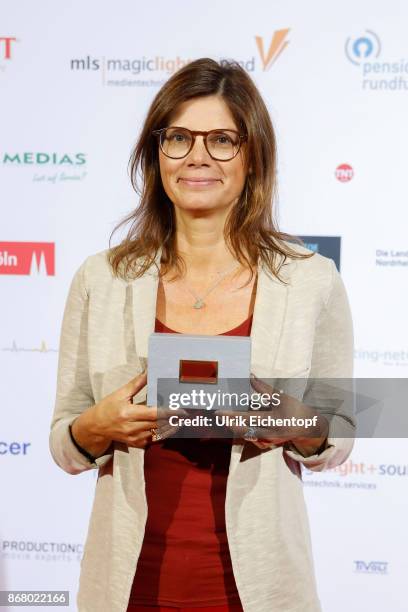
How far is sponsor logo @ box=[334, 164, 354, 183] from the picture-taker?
7.74 feet

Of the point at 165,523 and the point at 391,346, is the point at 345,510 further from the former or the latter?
the point at 165,523

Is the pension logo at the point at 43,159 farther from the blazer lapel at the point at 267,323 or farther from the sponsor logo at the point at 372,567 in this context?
the sponsor logo at the point at 372,567

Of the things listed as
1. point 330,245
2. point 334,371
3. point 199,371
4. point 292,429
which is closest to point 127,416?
point 199,371

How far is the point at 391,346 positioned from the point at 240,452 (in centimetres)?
132

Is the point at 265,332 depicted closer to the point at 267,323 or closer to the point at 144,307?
the point at 267,323

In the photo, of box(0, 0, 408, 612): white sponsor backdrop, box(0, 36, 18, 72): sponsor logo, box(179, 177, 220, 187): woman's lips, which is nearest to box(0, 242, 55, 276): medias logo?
box(0, 0, 408, 612): white sponsor backdrop

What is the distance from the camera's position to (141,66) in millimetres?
2381

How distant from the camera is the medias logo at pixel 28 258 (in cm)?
250

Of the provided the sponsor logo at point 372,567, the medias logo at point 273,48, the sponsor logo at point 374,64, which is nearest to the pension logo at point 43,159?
the medias logo at point 273,48

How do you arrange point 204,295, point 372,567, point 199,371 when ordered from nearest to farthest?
point 199,371, point 204,295, point 372,567

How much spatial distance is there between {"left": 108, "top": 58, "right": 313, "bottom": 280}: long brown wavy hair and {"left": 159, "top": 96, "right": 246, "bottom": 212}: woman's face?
0.7 inches

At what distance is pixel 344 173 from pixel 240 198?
104 centimetres

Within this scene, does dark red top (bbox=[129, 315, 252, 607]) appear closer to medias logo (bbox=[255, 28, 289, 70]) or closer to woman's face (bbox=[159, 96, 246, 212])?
woman's face (bbox=[159, 96, 246, 212])

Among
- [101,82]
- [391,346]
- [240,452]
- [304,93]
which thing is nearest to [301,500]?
[240,452]
